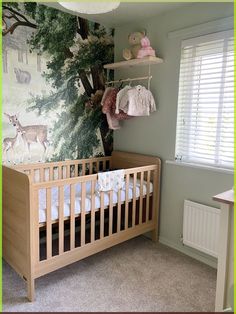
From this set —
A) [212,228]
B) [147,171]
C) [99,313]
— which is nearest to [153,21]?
[147,171]

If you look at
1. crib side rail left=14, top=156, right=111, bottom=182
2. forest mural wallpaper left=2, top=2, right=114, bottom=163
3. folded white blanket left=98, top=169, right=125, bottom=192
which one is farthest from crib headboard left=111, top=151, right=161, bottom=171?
folded white blanket left=98, top=169, right=125, bottom=192

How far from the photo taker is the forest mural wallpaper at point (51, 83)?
2.49m

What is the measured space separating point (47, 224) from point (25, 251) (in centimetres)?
24

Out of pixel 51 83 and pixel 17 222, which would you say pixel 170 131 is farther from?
pixel 17 222

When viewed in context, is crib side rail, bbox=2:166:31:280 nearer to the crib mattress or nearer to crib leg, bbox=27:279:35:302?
crib leg, bbox=27:279:35:302

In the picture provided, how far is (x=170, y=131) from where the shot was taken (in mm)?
2729

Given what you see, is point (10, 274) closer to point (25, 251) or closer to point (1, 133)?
point (25, 251)

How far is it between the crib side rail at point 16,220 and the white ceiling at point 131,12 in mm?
1772

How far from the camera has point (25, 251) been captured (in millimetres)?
1942

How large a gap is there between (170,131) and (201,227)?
3.23 feet

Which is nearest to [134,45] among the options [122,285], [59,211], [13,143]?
[13,143]

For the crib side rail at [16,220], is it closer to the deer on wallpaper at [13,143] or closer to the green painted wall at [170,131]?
the deer on wallpaper at [13,143]

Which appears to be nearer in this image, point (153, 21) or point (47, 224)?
point (47, 224)

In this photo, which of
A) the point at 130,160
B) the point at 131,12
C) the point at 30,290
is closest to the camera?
the point at 30,290
